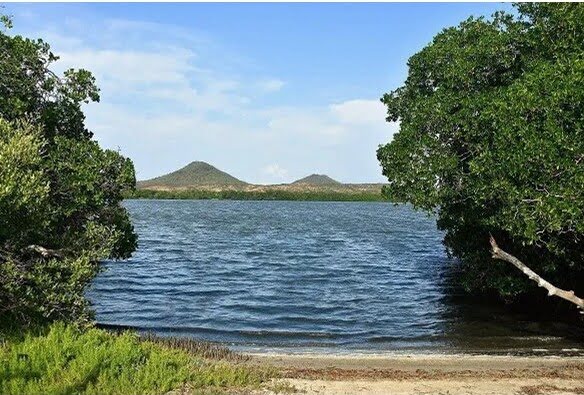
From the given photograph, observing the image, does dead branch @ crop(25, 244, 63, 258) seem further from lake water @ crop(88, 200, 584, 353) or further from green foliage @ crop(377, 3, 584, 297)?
green foliage @ crop(377, 3, 584, 297)

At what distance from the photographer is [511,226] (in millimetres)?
19172

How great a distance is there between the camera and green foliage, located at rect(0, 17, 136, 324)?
52.1 feet

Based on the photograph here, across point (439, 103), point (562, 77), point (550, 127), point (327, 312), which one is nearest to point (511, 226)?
point (550, 127)

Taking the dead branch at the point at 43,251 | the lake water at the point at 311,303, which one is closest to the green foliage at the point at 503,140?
the lake water at the point at 311,303

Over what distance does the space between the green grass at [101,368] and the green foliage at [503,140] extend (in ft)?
32.4

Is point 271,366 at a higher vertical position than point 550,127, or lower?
lower

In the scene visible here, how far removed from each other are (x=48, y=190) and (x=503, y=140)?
14.3 meters

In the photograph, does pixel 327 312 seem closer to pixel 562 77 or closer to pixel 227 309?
pixel 227 309

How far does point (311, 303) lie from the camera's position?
34.2m

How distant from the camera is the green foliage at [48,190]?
52.1 ft

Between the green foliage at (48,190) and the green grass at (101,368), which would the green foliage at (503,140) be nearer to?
the green grass at (101,368)

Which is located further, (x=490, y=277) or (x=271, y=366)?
(x=490, y=277)

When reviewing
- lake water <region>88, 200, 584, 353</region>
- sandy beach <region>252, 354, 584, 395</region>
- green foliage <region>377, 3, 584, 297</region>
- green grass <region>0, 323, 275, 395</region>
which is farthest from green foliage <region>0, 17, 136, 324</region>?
green foliage <region>377, 3, 584, 297</region>

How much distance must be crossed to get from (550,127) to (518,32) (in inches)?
334
